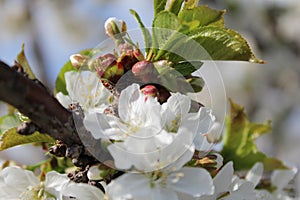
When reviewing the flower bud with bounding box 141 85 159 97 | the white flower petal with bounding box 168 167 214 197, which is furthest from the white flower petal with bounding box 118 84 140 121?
the white flower petal with bounding box 168 167 214 197

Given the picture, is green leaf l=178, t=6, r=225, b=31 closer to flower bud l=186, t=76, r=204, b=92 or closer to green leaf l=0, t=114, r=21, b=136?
flower bud l=186, t=76, r=204, b=92

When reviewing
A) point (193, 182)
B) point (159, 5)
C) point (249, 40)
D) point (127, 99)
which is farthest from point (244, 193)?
point (249, 40)

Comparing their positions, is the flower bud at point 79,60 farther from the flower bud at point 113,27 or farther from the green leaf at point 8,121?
the green leaf at point 8,121

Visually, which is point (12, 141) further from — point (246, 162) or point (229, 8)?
point (229, 8)

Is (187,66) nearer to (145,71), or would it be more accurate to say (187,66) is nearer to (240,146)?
(145,71)

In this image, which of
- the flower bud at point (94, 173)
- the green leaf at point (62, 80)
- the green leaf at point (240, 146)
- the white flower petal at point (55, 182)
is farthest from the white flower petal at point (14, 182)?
the green leaf at point (240, 146)

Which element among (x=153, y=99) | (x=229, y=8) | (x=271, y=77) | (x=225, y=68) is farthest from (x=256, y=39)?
(x=153, y=99)
